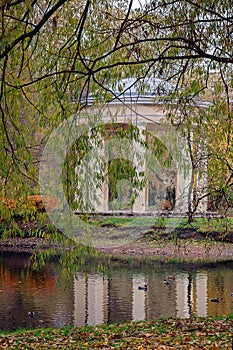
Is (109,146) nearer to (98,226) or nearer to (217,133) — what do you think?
(217,133)

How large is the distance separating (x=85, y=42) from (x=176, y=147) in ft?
13.6

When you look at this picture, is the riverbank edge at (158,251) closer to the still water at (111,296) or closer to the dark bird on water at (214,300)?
the still water at (111,296)

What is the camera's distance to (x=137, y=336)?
6.59 metres

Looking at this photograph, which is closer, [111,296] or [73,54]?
[73,54]

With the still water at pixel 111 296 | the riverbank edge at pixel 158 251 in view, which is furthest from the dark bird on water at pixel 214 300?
the riverbank edge at pixel 158 251

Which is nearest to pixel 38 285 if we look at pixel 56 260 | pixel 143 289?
pixel 143 289

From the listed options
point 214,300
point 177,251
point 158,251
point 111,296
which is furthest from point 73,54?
point 158,251

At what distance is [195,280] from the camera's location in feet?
36.9

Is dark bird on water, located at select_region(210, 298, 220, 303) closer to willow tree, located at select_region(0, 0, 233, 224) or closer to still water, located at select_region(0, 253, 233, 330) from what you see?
still water, located at select_region(0, 253, 233, 330)

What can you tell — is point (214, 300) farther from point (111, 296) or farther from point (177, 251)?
point (177, 251)

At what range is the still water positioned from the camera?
826cm

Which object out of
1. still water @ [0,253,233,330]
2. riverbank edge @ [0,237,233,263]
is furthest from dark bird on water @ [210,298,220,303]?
riverbank edge @ [0,237,233,263]

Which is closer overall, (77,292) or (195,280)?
(77,292)

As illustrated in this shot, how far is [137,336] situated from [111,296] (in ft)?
10.0
